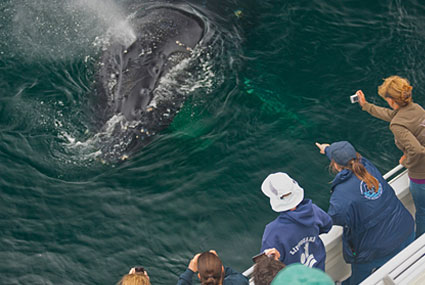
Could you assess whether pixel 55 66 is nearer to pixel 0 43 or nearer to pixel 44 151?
pixel 0 43

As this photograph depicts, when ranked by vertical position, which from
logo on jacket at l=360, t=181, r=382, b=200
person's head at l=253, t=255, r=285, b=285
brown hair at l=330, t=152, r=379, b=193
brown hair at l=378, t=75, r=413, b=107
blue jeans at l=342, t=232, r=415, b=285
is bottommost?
person's head at l=253, t=255, r=285, b=285

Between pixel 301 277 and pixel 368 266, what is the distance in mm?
2764

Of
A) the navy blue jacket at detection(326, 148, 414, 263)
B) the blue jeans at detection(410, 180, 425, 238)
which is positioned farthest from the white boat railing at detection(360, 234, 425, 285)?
the blue jeans at detection(410, 180, 425, 238)

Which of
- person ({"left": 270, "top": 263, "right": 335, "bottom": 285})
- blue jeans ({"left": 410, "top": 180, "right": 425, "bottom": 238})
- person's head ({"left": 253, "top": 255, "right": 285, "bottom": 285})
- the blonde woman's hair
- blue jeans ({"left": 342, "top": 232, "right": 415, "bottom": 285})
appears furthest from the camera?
blue jeans ({"left": 410, "top": 180, "right": 425, "bottom": 238})

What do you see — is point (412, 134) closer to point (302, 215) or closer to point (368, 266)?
point (368, 266)

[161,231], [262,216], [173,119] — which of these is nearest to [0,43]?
[173,119]

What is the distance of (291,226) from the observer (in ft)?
17.8

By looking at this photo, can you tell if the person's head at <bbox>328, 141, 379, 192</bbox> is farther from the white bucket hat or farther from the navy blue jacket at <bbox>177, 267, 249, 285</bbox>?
the navy blue jacket at <bbox>177, 267, 249, 285</bbox>

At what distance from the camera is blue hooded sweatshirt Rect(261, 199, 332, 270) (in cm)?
541

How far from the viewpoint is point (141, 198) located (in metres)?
9.20

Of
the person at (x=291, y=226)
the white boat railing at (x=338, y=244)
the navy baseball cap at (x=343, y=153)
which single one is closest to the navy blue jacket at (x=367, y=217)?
the navy baseball cap at (x=343, y=153)

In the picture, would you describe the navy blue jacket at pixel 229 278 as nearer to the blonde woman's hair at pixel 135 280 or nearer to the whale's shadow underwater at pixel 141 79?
the blonde woman's hair at pixel 135 280

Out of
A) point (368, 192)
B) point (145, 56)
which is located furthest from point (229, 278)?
point (145, 56)

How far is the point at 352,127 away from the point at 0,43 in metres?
8.67
